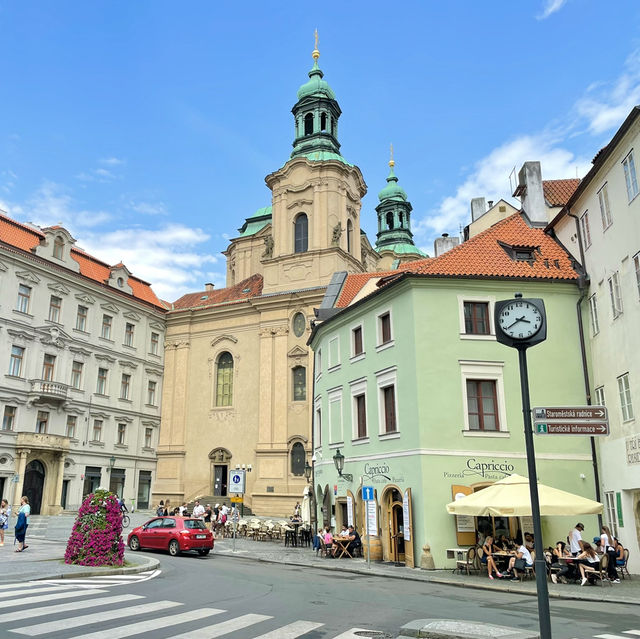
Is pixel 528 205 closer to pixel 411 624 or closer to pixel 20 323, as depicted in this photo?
pixel 411 624

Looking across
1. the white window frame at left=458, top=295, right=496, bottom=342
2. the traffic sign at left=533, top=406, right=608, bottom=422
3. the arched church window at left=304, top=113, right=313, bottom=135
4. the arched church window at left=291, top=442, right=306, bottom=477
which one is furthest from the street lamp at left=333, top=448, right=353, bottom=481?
the arched church window at left=304, top=113, right=313, bottom=135

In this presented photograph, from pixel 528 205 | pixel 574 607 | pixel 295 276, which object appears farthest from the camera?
pixel 295 276

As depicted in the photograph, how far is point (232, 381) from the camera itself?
52.6m

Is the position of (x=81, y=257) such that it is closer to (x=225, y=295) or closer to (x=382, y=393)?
(x=225, y=295)

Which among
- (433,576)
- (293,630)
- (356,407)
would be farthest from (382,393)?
(293,630)

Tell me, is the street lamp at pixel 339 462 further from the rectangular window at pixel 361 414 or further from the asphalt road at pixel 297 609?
the asphalt road at pixel 297 609

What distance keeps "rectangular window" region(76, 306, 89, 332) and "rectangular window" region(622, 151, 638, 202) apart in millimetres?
38942

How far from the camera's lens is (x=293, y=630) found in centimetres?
913

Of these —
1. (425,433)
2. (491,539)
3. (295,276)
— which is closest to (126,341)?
(295,276)

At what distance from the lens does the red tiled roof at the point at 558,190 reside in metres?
28.7

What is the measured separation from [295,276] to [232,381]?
996cm

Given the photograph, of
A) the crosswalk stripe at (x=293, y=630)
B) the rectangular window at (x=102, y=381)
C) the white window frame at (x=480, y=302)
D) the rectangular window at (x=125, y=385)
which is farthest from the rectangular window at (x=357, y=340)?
the rectangular window at (x=125, y=385)

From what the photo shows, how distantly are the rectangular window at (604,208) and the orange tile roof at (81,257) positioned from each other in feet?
116

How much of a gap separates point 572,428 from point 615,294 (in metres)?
14.4
